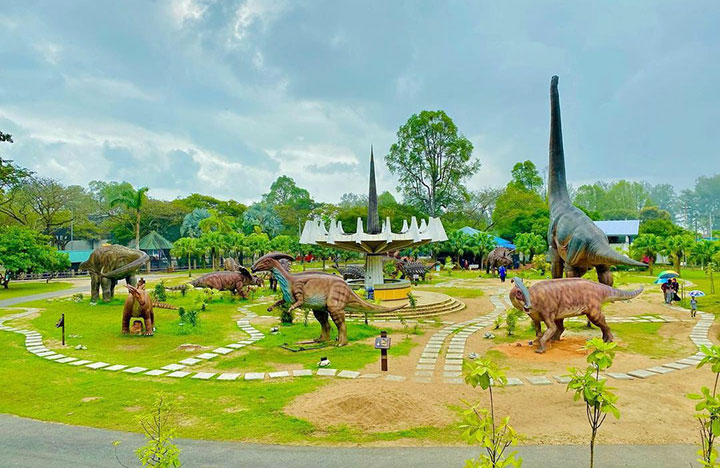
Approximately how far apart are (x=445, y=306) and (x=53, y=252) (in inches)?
1020

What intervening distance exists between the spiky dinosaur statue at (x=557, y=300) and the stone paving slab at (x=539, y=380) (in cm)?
209

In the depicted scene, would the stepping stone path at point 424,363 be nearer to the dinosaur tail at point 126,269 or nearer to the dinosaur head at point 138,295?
the dinosaur head at point 138,295

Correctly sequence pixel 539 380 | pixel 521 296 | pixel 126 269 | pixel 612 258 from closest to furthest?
pixel 539 380 < pixel 521 296 < pixel 612 258 < pixel 126 269

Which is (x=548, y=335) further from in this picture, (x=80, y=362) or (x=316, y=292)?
(x=80, y=362)

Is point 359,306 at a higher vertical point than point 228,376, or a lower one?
higher

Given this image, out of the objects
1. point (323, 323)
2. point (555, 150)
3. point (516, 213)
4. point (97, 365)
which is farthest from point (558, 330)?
point (516, 213)

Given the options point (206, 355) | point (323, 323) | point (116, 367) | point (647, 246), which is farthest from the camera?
point (647, 246)

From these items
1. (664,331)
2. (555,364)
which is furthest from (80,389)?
(664,331)

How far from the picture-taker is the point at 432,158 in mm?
42594

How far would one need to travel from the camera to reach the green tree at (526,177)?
5795cm

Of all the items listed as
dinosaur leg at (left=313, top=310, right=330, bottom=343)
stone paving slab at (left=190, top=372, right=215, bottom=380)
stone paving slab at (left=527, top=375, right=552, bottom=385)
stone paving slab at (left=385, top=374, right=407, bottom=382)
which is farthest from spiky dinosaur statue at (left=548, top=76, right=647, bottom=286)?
stone paving slab at (left=190, top=372, right=215, bottom=380)

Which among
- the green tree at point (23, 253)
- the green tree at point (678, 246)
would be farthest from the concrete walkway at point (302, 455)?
the green tree at point (678, 246)

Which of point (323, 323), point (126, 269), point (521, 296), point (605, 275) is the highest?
point (126, 269)

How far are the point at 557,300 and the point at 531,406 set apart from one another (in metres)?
4.33
